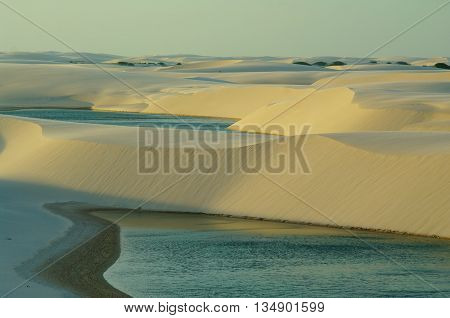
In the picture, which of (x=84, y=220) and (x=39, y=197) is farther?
(x=39, y=197)

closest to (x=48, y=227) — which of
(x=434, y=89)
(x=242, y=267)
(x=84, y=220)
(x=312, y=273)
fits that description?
(x=84, y=220)

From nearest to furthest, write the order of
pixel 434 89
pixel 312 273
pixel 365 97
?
1. pixel 312 273
2. pixel 365 97
3. pixel 434 89

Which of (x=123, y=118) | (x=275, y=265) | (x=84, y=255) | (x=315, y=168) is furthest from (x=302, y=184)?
(x=123, y=118)

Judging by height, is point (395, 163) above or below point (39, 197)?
above

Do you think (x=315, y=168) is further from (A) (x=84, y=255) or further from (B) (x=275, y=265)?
(A) (x=84, y=255)
